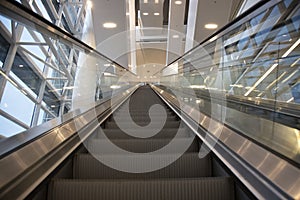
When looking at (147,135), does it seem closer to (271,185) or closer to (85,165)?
(85,165)

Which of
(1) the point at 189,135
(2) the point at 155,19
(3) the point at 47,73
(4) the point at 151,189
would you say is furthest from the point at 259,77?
(2) the point at 155,19

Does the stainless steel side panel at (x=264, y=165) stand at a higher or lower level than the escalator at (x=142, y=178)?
higher

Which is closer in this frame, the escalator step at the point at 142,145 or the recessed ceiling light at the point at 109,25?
the escalator step at the point at 142,145

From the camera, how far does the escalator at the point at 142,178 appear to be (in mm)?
2053

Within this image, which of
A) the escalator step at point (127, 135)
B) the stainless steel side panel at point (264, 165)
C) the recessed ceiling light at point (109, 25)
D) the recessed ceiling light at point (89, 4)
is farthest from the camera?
the recessed ceiling light at point (109, 25)

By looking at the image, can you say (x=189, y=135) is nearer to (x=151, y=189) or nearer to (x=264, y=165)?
(x=151, y=189)

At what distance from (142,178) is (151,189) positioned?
44 centimetres

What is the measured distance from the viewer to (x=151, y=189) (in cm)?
208

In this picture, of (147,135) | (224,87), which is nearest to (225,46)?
(224,87)

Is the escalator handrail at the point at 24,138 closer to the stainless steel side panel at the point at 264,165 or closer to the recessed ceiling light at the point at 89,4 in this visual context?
the stainless steel side panel at the point at 264,165

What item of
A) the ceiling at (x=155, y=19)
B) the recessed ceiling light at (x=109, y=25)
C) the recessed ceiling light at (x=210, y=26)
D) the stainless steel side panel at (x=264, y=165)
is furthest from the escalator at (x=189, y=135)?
the recessed ceiling light at (x=109, y=25)

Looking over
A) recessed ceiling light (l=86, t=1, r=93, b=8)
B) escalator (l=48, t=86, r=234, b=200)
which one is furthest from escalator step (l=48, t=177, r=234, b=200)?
recessed ceiling light (l=86, t=1, r=93, b=8)

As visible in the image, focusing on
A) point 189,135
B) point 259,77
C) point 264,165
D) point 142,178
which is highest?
point 259,77

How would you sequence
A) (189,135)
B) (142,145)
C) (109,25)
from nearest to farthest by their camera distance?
(142,145), (189,135), (109,25)
